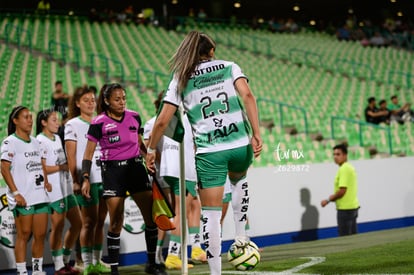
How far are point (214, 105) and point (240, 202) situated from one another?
2.84ft

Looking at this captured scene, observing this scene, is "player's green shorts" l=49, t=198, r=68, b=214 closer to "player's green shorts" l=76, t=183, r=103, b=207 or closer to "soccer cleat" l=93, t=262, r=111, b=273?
"player's green shorts" l=76, t=183, r=103, b=207

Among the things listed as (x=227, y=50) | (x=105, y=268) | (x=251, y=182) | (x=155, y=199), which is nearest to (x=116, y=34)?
(x=227, y=50)

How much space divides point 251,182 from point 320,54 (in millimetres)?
17119

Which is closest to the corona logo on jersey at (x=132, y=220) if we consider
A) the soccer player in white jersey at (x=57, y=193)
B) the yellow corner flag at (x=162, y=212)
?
the soccer player in white jersey at (x=57, y=193)

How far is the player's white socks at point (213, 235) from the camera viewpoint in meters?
5.71

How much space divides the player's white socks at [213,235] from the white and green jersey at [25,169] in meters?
3.01

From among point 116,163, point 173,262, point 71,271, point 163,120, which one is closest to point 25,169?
point 116,163

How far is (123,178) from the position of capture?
7414 millimetres

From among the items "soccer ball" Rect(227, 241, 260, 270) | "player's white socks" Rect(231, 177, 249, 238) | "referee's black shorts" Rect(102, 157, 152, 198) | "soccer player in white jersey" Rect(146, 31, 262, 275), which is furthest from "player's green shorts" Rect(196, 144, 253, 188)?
"referee's black shorts" Rect(102, 157, 152, 198)

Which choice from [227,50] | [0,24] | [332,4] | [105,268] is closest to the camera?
[105,268]

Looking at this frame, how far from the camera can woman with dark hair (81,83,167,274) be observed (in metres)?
7.39

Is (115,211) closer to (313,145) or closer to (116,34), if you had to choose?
(313,145)

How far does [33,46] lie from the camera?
75.1 ft

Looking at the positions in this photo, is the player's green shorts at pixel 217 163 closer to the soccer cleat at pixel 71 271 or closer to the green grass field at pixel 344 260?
the green grass field at pixel 344 260
